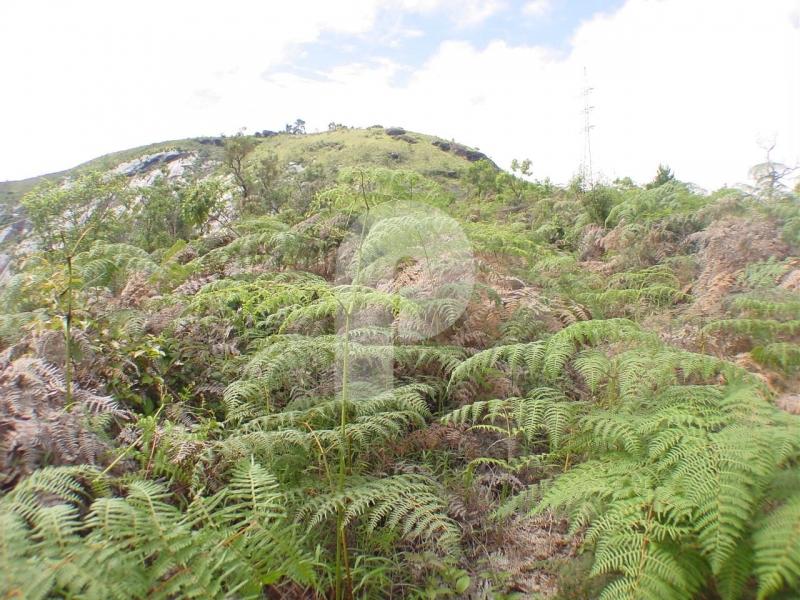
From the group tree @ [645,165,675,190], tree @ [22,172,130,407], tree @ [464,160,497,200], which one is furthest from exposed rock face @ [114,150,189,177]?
tree @ [645,165,675,190]

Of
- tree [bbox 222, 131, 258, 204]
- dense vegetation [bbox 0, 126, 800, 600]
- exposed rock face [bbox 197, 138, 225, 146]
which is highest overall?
exposed rock face [bbox 197, 138, 225, 146]

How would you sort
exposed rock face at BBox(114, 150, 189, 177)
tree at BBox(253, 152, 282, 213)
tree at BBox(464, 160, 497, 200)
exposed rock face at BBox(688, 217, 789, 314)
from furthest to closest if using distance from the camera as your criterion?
exposed rock face at BBox(114, 150, 189, 177) → tree at BBox(464, 160, 497, 200) → tree at BBox(253, 152, 282, 213) → exposed rock face at BBox(688, 217, 789, 314)

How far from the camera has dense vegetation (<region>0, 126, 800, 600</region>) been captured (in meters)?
1.56

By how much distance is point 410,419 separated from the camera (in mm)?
2918

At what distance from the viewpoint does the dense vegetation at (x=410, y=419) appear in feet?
5.13

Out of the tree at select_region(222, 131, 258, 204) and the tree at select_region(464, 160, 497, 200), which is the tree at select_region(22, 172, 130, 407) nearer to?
the tree at select_region(222, 131, 258, 204)

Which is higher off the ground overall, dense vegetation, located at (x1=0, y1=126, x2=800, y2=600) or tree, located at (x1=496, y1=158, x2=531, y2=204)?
tree, located at (x1=496, y1=158, x2=531, y2=204)

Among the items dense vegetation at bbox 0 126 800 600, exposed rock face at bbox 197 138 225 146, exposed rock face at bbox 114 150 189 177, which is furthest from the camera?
exposed rock face at bbox 197 138 225 146

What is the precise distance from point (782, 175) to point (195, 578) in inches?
262

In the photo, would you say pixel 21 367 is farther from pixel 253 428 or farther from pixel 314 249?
pixel 314 249

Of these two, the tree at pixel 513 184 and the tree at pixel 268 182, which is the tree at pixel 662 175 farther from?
the tree at pixel 268 182

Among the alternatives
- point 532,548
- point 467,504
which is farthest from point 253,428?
point 532,548

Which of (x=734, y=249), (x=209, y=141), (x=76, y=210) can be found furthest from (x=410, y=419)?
(x=209, y=141)

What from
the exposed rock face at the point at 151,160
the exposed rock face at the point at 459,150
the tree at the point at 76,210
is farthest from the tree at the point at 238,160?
the exposed rock face at the point at 151,160
